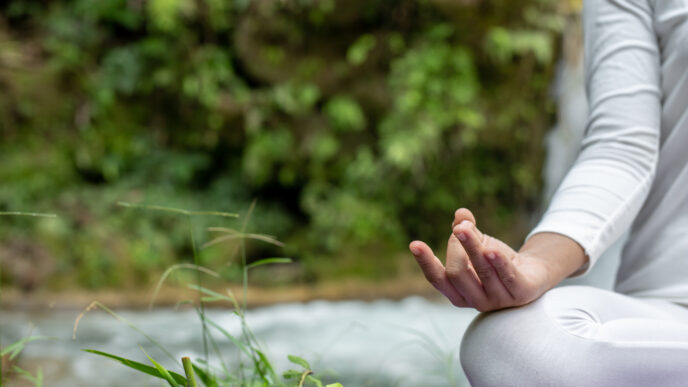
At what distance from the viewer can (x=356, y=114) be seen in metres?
5.25

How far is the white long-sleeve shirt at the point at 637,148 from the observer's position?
0.97 meters

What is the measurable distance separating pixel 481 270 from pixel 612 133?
0.47m

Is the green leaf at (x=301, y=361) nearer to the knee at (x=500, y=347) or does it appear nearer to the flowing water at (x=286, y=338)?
the knee at (x=500, y=347)

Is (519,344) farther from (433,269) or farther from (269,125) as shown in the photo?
(269,125)

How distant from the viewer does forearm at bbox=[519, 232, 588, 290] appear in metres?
0.85

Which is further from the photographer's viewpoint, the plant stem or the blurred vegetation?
the blurred vegetation

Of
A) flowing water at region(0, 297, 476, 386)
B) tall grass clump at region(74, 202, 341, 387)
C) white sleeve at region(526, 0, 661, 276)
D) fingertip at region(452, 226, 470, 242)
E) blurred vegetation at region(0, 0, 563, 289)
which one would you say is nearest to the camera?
fingertip at region(452, 226, 470, 242)

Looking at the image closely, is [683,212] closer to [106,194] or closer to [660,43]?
[660,43]

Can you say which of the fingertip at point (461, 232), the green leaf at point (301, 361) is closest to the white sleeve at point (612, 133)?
the fingertip at point (461, 232)


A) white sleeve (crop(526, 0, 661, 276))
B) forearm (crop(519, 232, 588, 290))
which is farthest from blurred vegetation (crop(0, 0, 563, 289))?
forearm (crop(519, 232, 588, 290))

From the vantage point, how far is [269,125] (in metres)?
5.60

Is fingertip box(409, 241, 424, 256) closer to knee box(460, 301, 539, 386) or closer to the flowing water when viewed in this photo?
knee box(460, 301, 539, 386)

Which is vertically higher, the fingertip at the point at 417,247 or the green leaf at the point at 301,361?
the fingertip at the point at 417,247

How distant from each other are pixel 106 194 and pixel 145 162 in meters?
0.60
